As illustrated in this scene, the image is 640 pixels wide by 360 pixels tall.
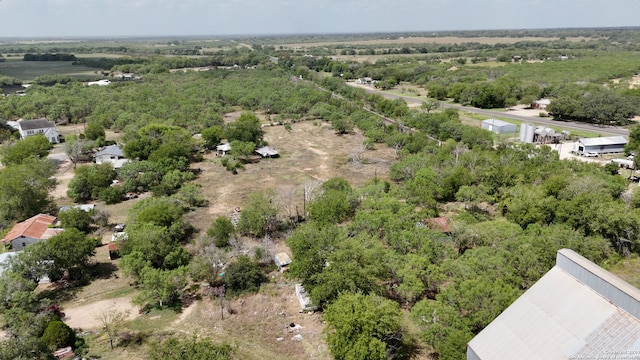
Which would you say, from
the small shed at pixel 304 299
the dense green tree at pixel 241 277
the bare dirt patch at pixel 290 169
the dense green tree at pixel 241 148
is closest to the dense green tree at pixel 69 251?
the dense green tree at pixel 241 277

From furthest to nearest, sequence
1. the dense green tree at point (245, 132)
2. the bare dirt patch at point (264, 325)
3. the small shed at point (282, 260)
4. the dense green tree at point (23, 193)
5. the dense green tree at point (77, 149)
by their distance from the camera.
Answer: the dense green tree at point (245, 132)
the dense green tree at point (77, 149)
the dense green tree at point (23, 193)
the small shed at point (282, 260)
the bare dirt patch at point (264, 325)

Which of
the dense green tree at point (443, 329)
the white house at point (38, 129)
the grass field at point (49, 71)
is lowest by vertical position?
the dense green tree at point (443, 329)

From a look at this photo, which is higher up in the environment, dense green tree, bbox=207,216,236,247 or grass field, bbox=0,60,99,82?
grass field, bbox=0,60,99,82

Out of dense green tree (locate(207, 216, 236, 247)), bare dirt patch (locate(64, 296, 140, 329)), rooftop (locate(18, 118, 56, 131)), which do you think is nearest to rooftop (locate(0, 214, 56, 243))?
bare dirt patch (locate(64, 296, 140, 329))

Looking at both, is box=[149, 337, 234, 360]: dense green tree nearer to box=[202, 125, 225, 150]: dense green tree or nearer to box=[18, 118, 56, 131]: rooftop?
box=[202, 125, 225, 150]: dense green tree

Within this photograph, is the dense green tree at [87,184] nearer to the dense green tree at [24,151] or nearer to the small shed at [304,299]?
the dense green tree at [24,151]

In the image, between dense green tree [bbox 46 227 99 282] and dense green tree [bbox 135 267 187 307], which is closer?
dense green tree [bbox 135 267 187 307]

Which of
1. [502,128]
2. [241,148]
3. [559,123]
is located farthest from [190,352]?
[559,123]

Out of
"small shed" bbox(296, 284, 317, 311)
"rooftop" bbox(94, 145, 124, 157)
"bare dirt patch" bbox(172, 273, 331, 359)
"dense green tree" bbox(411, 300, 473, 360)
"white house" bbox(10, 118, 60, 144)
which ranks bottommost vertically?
"bare dirt patch" bbox(172, 273, 331, 359)
